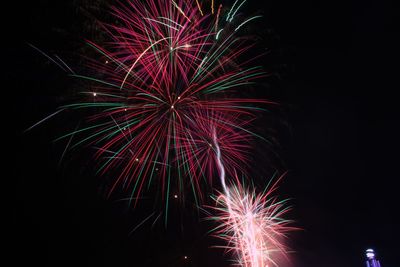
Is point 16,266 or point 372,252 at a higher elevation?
point 372,252

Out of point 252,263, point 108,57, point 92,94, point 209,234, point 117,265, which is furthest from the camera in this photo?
point 209,234

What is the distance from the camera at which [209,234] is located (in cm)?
1730

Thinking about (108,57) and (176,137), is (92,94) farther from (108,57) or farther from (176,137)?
(176,137)

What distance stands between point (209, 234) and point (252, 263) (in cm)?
940

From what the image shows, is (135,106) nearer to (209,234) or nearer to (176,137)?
(176,137)

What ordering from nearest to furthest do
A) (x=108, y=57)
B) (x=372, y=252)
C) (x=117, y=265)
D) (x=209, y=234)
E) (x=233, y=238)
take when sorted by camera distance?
(x=108, y=57) < (x=233, y=238) < (x=117, y=265) < (x=209, y=234) < (x=372, y=252)

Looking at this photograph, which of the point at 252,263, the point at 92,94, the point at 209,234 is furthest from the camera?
the point at 209,234

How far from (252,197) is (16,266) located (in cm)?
631

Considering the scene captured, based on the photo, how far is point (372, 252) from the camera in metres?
20.8

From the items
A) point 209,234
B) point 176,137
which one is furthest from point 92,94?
point 209,234

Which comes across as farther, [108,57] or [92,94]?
[92,94]

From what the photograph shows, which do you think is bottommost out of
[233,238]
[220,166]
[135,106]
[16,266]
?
[16,266]

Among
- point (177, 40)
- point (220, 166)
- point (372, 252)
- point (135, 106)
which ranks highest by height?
point (372, 252)

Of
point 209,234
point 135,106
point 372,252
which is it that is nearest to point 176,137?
point 135,106
